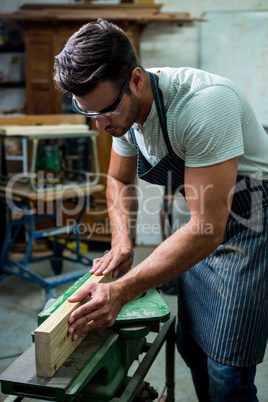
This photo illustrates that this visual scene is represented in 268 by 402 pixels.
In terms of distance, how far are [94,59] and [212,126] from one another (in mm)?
354

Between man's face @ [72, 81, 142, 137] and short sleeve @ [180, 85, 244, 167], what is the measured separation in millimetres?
151

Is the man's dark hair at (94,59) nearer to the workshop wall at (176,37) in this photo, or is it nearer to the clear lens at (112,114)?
the clear lens at (112,114)

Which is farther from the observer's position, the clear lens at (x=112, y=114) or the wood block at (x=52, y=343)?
the clear lens at (x=112, y=114)

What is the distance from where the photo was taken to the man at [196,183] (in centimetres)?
116

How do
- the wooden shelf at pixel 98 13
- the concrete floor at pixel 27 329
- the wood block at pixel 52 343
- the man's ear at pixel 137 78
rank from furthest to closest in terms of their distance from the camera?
the wooden shelf at pixel 98 13
the concrete floor at pixel 27 329
the man's ear at pixel 137 78
the wood block at pixel 52 343

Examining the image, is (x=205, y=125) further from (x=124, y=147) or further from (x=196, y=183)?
(x=124, y=147)

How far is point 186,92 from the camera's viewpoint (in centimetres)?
127

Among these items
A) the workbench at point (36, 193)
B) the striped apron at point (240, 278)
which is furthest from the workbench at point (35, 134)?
the striped apron at point (240, 278)

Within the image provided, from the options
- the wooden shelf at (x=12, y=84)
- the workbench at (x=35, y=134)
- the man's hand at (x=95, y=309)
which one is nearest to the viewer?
the man's hand at (x=95, y=309)

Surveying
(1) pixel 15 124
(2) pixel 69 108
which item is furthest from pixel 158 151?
(2) pixel 69 108

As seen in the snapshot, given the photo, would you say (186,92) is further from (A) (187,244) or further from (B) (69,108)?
(B) (69,108)

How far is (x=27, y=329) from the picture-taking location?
3.06m

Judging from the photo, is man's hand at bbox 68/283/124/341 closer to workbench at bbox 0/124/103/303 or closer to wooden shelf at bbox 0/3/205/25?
workbench at bbox 0/124/103/303

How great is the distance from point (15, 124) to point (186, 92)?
2517 millimetres
